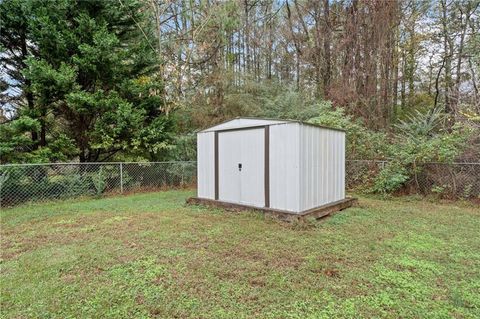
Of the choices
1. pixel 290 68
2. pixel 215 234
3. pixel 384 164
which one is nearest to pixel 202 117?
pixel 290 68

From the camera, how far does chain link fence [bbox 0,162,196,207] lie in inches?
232

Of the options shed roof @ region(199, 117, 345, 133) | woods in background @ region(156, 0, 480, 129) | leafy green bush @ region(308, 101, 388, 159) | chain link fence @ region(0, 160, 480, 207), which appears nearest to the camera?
shed roof @ region(199, 117, 345, 133)

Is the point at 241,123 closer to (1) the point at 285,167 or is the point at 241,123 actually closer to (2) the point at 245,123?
(2) the point at 245,123

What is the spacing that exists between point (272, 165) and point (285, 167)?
0.90ft

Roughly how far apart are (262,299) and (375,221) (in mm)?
3163

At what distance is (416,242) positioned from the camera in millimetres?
3582

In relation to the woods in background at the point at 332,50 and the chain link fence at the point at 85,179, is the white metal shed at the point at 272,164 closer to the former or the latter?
the chain link fence at the point at 85,179

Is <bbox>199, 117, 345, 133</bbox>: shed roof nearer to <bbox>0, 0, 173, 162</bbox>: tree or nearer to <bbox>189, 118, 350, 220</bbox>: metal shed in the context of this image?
<bbox>189, 118, 350, 220</bbox>: metal shed

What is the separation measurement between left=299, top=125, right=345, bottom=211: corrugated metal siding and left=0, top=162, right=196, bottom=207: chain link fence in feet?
15.3

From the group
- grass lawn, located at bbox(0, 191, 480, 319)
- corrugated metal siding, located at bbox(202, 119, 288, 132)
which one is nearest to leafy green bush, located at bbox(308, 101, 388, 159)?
grass lawn, located at bbox(0, 191, 480, 319)

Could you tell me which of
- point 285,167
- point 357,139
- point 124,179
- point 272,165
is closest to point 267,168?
point 272,165

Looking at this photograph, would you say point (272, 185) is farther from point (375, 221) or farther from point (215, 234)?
point (375, 221)

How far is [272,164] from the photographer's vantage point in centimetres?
473

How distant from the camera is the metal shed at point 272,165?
4.49m
